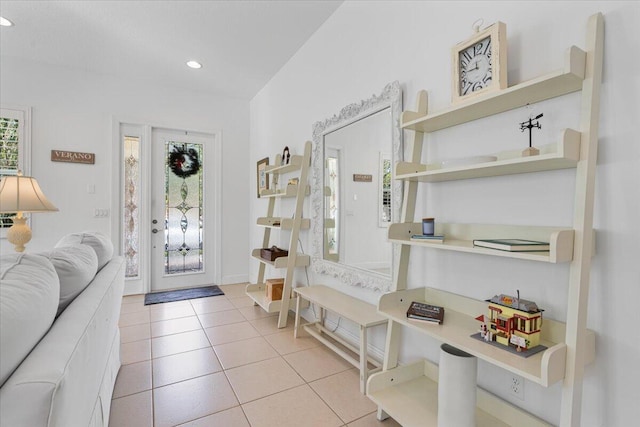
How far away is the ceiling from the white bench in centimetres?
233

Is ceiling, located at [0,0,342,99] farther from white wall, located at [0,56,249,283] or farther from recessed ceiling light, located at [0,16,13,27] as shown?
white wall, located at [0,56,249,283]

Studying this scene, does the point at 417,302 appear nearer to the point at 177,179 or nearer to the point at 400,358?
the point at 400,358

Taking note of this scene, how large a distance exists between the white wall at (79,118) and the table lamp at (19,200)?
1.41 meters

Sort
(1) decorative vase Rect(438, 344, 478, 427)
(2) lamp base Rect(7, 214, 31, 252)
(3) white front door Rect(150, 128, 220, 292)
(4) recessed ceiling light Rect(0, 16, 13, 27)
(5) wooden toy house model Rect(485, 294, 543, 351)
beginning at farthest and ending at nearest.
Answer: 1. (3) white front door Rect(150, 128, 220, 292)
2. (4) recessed ceiling light Rect(0, 16, 13, 27)
3. (2) lamp base Rect(7, 214, 31, 252)
4. (1) decorative vase Rect(438, 344, 478, 427)
5. (5) wooden toy house model Rect(485, 294, 543, 351)

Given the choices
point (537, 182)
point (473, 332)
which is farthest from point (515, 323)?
point (537, 182)

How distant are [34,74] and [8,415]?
434 centimetres

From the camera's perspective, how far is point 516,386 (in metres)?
1.38

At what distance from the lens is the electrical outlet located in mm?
1358

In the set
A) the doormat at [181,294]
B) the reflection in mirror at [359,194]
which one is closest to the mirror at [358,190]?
the reflection in mirror at [359,194]

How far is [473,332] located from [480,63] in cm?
117

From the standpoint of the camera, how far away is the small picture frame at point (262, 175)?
13.1 feet

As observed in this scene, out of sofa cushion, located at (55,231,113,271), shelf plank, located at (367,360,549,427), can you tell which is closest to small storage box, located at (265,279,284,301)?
sofa cushion, located at (55,231,113,271)

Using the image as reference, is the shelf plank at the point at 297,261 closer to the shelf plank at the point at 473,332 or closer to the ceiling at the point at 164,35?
the shelf plank at the point at 473,332

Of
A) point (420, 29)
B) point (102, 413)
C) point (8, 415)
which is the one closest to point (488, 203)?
point (420, 29)
